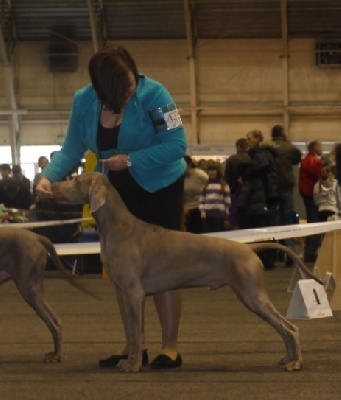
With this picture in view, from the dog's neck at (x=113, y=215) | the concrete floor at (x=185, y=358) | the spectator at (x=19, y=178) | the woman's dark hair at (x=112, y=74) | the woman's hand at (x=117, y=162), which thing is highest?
the woman's dark hair at (x=112, y=74)

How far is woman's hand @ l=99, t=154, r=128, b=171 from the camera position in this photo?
173 inches

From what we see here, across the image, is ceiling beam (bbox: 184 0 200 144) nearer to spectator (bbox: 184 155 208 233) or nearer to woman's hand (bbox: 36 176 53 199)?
spectator (bbox: 184 155 208 233)

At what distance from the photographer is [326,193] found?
38.2ft

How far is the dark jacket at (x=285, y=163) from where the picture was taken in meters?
11.2

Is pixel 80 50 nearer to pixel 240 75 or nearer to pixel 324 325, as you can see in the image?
pixel 240 75

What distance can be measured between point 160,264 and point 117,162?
1.50ft

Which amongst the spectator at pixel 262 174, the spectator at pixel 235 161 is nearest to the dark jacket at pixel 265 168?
the spectator at pixel 262 174

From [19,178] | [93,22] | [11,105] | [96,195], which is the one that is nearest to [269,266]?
[19,178]

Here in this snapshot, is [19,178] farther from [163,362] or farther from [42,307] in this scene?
[163,362]

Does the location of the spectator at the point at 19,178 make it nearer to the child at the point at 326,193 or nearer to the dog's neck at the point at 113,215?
the child at the point at 326,193

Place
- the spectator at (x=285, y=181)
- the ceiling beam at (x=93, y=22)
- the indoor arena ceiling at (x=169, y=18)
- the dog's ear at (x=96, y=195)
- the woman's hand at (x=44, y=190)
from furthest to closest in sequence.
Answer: the indoor arena ceiling at (x=169, y=18) → the ceiling beam at (x=93, y=22) → the spectator at (x=285, y=181) → the woman's hand at (x=44, y=190) → the dog's ear at (x=96, y=195)

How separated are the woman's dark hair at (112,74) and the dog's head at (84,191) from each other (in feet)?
1.08

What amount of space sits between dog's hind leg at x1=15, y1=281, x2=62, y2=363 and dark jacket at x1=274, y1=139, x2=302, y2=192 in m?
6.52

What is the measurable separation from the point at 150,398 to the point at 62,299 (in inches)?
174
